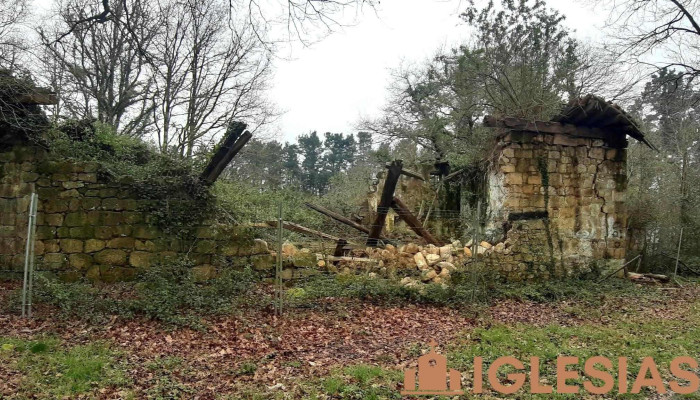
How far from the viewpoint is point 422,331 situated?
6.45 m

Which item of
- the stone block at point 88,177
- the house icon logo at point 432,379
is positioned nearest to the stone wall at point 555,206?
the house icon logo at point 432,379

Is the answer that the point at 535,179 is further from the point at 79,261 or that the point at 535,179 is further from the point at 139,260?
the point at 79,261

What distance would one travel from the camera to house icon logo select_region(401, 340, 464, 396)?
4.07m

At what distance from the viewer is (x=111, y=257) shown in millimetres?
7891

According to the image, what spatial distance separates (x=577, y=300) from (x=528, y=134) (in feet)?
12.5

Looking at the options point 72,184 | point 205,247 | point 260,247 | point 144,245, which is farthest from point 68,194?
point 260,247

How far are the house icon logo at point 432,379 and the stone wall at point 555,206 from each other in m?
5.29

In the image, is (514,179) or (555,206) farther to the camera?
(555,206)

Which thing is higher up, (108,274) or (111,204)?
(111,204)

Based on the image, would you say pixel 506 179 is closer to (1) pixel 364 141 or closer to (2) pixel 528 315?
(2) pixel 528 315

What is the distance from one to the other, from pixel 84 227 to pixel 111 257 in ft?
2.35

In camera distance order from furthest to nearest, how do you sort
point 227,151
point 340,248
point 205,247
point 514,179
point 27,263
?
point 514,179
point 340,248
point 227,151
point 205,247
point 27,263

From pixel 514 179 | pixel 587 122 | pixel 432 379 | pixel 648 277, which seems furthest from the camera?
pixel 648 277

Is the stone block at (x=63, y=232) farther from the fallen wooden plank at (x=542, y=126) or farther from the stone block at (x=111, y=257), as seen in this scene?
the fallen wooden plank at (x=542, y=126)
